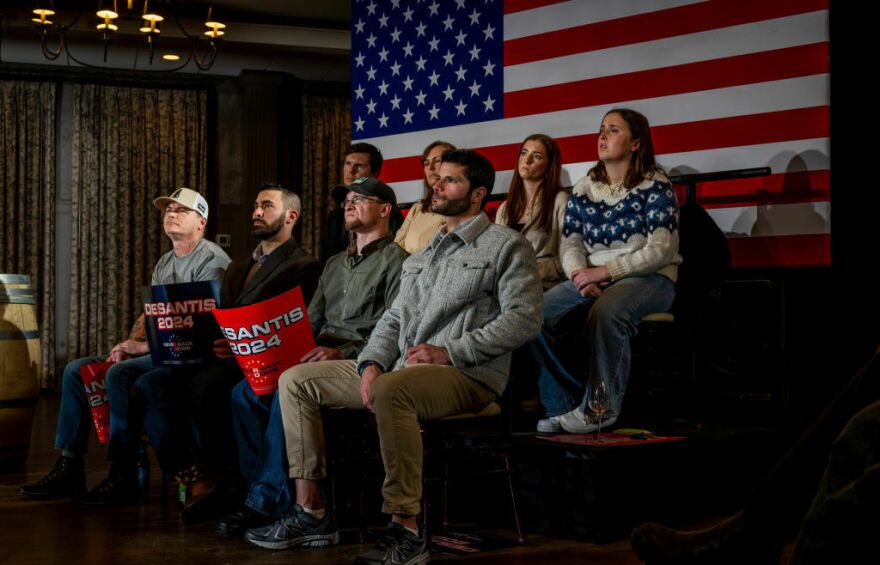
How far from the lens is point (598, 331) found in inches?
146

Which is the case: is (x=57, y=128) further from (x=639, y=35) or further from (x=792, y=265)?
(x=792, y=265)

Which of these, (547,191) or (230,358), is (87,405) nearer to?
(230,358)

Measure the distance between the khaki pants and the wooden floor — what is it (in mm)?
307

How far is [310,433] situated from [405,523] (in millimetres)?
562

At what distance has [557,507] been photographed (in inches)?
139

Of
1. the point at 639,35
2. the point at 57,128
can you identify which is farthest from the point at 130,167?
the point at 639,35

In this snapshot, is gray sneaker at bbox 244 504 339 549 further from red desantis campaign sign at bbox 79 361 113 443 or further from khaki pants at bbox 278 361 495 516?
red desantis campaign sign at bbox 79 361 113 443

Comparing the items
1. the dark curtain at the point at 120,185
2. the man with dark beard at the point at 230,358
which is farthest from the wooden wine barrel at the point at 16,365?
the dark curtain at the point at 120,185

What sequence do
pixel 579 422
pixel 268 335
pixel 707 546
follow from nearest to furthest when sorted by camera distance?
pixel 707 546 < pixel 268 335 < pixel 579 422

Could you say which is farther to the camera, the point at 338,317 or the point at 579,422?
the point at 338,317

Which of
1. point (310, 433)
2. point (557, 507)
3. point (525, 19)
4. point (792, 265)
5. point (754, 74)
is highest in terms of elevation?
point (525, 19)

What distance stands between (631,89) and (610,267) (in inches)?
55.6

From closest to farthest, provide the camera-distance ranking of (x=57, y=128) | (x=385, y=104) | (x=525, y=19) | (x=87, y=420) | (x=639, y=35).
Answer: (x=87, y=420) < (x=639, y=35) < (x=525, y=19) < (x=385, y=104) < (x=57, y=128)

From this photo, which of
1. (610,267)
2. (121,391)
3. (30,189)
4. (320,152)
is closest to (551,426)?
(610,267)
